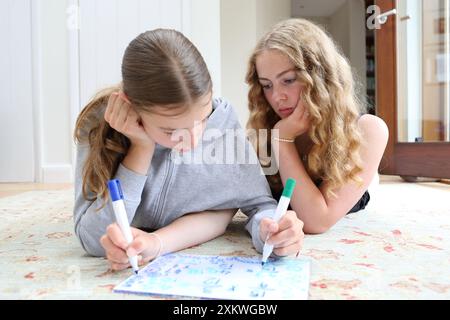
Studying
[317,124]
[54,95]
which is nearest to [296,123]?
[317,124]

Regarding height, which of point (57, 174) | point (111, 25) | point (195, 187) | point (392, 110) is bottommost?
point (57, 174)

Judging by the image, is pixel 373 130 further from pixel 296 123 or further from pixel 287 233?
pixel 287 233

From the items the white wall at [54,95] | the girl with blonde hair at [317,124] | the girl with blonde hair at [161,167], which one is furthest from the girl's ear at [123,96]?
the white wall at [54,95]

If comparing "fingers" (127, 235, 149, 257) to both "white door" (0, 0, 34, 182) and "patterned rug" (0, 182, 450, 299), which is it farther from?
"white door" (0, 0, 34, 182)

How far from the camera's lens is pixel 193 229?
0.80 metres

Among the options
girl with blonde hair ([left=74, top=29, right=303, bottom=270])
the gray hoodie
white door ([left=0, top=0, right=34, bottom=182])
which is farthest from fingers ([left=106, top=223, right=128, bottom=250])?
white door ([left=0, top=0, right=34, bottom=182])

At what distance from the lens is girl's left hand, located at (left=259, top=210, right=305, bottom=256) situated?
63 centimetres

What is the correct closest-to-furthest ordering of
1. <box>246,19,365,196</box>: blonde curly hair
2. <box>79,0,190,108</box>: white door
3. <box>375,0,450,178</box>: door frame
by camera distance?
<box>246,19,365,196</box>: blonde curly hair < <box>375,0,450,178</box>: door frame < <box>79,0,190,108</box>: white door

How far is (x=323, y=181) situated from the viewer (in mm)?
959

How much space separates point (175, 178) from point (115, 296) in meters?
0.29

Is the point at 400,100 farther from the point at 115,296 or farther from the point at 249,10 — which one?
the point at 115,296

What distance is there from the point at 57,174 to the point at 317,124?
1944 millimetres

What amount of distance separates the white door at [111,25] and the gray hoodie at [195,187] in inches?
66.2

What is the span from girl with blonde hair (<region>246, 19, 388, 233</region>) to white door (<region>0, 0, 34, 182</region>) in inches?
75.9
